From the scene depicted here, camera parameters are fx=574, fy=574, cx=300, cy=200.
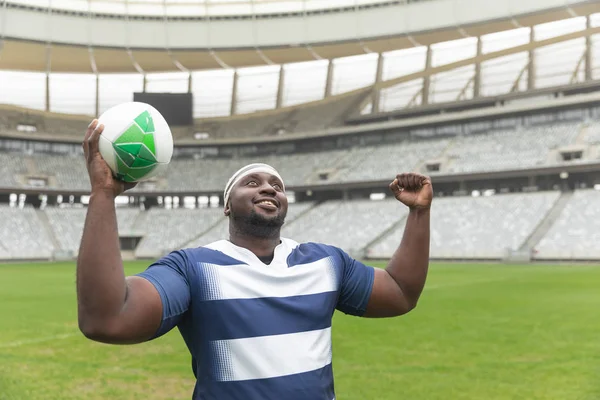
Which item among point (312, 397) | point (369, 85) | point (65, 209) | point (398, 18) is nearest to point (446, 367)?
point (312, 397)

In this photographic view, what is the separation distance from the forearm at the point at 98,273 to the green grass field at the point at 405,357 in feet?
15.3

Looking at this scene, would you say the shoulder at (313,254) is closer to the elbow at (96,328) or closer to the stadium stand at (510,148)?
the elbow at (96,328)

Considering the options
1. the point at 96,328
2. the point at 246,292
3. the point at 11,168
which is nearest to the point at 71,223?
the point at 11,168

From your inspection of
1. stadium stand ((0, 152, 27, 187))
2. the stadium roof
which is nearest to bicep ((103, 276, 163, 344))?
the stadium roof

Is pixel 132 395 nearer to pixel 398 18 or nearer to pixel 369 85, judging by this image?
pixel 398 18

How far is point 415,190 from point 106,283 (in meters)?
1.59

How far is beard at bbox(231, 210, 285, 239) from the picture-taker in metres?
2.58

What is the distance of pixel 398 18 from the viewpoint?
43.1m

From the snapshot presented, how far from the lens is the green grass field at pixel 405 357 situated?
21.4 ft

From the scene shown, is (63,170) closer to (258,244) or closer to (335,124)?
(335,124)

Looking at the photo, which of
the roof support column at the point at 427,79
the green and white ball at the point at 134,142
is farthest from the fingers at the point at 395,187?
the roof support column at the point at 427,79

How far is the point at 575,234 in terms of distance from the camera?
3528 centimetres

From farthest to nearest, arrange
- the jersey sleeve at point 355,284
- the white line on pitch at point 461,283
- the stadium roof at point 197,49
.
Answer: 1. the stadium roof at point 197,49
2. the white line on pitch at point 461,283
3. the jersey sleeve at point 355,284

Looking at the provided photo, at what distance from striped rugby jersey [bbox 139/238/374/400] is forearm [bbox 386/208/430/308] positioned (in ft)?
1.58
